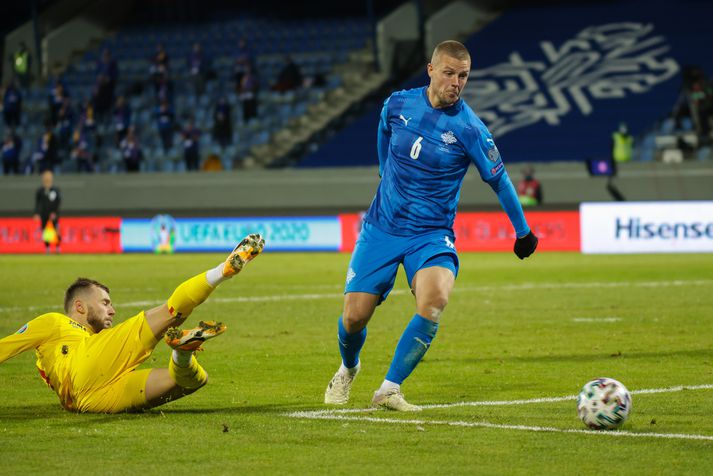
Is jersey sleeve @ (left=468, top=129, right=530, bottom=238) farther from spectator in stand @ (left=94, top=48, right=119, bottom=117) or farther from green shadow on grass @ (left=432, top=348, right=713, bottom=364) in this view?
spectator in stand @ (left=94, top=48, right=119, bottom=117)

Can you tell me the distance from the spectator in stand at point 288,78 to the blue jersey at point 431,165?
101 feet

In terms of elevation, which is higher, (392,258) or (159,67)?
(159,67)

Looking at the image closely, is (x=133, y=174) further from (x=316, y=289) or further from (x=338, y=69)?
(x=316, y=289)

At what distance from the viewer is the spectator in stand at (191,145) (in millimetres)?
37281

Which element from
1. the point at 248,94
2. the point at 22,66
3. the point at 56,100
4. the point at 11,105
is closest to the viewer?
the point at 248,94

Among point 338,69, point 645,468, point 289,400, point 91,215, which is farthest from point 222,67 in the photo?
point 645,468

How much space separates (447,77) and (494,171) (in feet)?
2.25

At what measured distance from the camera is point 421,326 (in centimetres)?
852

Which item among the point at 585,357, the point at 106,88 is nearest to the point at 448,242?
the point at 585,357

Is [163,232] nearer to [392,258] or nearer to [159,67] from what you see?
[159,67]

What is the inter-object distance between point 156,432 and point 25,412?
141 centimetres

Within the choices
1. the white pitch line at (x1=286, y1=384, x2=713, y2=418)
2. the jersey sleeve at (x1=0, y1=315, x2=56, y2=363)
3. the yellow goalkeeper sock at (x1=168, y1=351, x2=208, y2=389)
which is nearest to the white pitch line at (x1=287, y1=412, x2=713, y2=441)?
the white pitch line at (x1=286, y1=384, x2=713, y2=418)

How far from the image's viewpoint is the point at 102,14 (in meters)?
45.8

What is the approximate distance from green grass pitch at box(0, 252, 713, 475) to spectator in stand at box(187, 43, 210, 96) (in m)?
19.9
